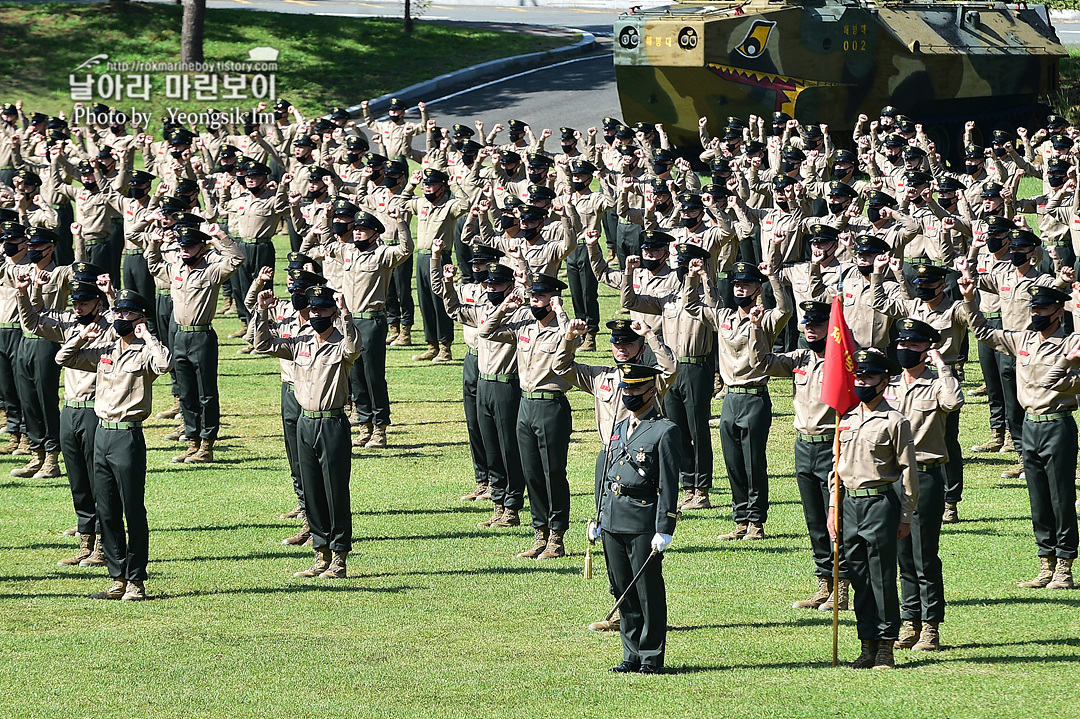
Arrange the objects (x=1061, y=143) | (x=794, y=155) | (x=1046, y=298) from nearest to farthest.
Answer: (x=1046, y=298) → (x=794, y=155) → (x=1061, y=143)

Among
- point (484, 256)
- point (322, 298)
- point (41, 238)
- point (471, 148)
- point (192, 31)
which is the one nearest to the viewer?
point (322, 298)

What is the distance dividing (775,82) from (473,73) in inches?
563

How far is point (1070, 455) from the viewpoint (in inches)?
482

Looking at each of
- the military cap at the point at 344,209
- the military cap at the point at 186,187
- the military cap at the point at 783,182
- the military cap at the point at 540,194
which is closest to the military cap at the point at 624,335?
the military cap at the point at 344,209

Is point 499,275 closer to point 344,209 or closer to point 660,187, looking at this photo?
point 344,209

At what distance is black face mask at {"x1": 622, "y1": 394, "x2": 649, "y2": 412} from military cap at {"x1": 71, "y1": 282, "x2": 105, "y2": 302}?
5200 mm

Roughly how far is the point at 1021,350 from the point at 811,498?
2.17 metres

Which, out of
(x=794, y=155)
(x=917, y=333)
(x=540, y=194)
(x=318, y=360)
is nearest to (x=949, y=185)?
(x=794, y=155)

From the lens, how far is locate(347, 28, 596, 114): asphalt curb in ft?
135

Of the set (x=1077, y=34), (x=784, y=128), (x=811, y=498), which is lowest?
(x=811, y=498)

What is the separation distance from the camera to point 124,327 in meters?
12.5

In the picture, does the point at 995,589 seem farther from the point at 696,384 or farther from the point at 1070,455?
the point at 696,384

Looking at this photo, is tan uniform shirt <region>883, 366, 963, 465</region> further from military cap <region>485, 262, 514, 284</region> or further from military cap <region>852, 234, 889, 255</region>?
military cap <region>852, 234, 889, 255</region>

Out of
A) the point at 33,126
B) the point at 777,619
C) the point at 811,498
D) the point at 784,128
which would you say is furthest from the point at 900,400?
the point at 33,126
